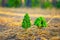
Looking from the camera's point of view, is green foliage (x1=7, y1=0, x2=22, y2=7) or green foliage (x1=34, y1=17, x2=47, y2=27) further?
green foliage (x1=7, y1=0, x2=22, y2=7)

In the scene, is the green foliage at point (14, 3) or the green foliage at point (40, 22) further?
the green foliage at point (14, 3)

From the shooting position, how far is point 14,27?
22.9 feet

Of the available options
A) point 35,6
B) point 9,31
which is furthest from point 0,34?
point 35,6

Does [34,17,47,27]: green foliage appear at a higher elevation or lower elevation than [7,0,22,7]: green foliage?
higher

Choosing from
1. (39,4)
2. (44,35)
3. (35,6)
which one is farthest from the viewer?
(39,4)

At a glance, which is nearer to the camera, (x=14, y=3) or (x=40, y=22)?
(x=40, y=22)

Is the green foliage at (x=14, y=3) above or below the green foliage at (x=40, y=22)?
below

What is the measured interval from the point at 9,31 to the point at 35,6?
9.91 metres

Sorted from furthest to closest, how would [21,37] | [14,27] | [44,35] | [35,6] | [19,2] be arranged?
[35,6], [19,2], [14,27], [44,35], [21,37]

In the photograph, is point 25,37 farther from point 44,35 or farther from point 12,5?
point 12,5

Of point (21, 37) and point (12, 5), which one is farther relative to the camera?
point (12, 5)

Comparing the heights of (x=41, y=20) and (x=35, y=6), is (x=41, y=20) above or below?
above

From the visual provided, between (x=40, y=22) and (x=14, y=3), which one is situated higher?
(x=40, y=22)

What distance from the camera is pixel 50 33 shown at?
6422 millimetres
